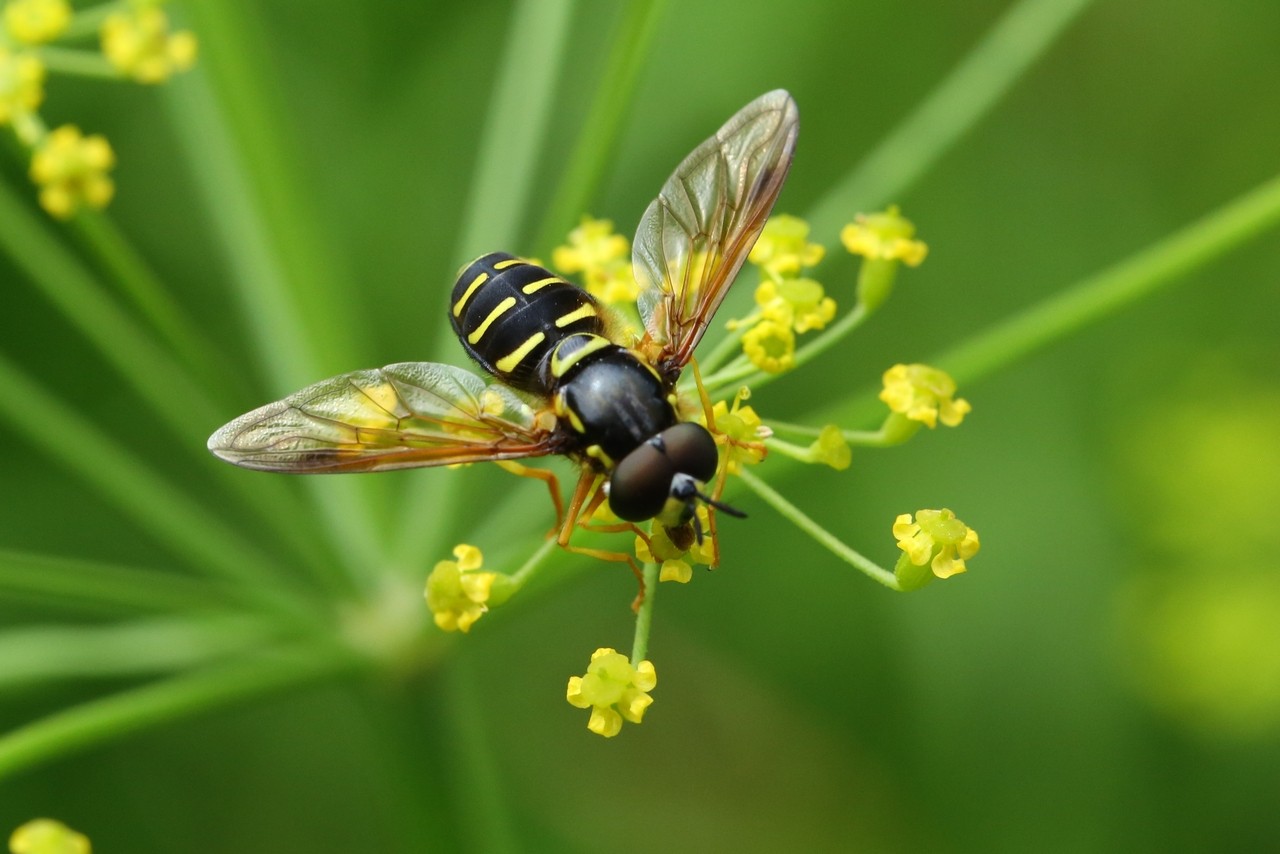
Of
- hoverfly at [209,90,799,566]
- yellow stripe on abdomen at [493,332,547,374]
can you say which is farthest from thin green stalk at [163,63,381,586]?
yellow stripe on abdomen at [493,332,547,374]

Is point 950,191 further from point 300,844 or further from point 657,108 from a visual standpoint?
point 300,844

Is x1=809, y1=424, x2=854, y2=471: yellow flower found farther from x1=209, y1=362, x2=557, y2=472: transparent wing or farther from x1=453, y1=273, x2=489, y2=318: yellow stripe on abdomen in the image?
x1=453, y1=273, x2=489, y2=318: yellow stripe on abdomen

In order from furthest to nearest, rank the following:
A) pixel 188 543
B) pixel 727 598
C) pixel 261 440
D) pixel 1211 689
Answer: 1. pixel 727 598
2. pixel 1211 689
3. pixel 188 543
4. pixel 261 440

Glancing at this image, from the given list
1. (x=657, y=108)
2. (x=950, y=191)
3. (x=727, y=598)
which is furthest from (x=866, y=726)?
(x=657, y=108)

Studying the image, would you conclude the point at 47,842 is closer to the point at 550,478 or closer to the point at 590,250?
the point at 550,478

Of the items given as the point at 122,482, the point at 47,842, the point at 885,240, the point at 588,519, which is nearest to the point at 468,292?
the point at 588,519
